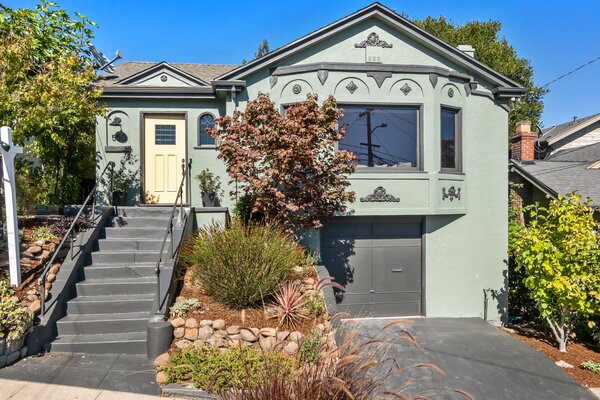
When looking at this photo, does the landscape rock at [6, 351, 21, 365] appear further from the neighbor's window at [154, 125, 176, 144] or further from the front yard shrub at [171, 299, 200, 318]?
the neighbor's window at [154, 125, 176, 144]

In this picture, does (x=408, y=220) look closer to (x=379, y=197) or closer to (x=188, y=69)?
(x=379, y=197)

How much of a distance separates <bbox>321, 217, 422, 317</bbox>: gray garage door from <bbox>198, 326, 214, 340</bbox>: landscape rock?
3984mm

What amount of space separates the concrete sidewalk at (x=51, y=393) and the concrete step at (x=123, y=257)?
2476 mm

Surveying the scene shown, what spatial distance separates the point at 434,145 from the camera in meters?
8.71

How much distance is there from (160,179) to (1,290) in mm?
4751

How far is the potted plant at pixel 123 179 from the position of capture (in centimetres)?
920

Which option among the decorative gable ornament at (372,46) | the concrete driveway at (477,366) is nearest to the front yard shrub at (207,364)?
the concrete driveway at (477,366)

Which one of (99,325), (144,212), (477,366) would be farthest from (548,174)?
(99,325)

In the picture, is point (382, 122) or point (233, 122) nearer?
point (233, 122)

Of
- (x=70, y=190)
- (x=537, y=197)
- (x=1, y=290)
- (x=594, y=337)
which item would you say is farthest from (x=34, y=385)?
(x=537, y=197)

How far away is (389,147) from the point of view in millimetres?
8922

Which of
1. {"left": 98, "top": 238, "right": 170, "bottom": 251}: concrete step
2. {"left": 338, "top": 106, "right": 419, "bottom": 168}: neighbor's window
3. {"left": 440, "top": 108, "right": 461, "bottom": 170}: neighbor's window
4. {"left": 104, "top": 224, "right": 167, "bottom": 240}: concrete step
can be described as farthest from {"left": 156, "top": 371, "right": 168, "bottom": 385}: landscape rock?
{"left": 440, "top": 108, "right": 461, "bottom": 170}: neighbor's window

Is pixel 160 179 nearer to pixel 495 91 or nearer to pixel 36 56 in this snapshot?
pixel 36 56

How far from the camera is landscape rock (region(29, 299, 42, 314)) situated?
17.7ft
